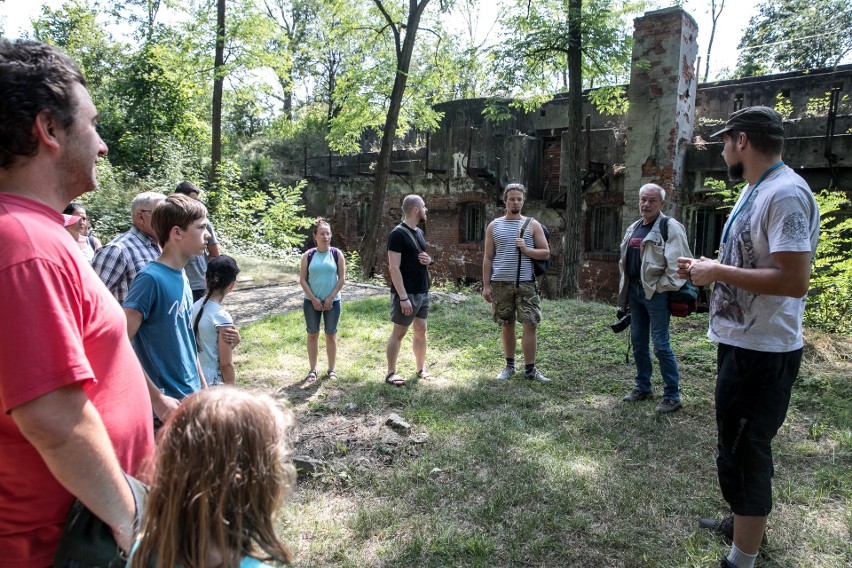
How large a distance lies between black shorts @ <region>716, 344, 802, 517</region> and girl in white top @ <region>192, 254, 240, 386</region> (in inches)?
116

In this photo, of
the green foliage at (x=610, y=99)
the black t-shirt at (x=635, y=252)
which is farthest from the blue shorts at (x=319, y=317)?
the green foliage at (x=610, y=99)

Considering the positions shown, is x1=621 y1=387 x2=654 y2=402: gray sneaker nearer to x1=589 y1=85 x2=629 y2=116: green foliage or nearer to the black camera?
the black camera

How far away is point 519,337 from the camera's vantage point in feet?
26.6

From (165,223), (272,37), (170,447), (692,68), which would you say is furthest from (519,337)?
(272,37)

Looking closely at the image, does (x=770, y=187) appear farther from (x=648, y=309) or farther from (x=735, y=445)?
(x=648, y=309)

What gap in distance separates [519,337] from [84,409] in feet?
23.6

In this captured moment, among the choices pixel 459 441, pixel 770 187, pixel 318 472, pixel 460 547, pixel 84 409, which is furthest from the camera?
pixel 459 441

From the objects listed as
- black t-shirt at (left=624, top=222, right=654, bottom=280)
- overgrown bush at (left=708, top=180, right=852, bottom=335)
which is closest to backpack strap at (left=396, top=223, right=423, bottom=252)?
black t-shirt at (left=624, top=222, right=654, bottom=280)

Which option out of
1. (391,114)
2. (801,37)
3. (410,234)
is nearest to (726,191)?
(410,234)

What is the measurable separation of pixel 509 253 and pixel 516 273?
0.23 metres

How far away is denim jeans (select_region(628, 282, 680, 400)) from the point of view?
5070 mm

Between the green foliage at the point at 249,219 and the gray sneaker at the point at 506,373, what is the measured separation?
1170 centimetres

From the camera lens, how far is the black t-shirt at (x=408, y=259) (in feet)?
18.9

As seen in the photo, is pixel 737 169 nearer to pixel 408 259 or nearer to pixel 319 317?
pixel 408 259
